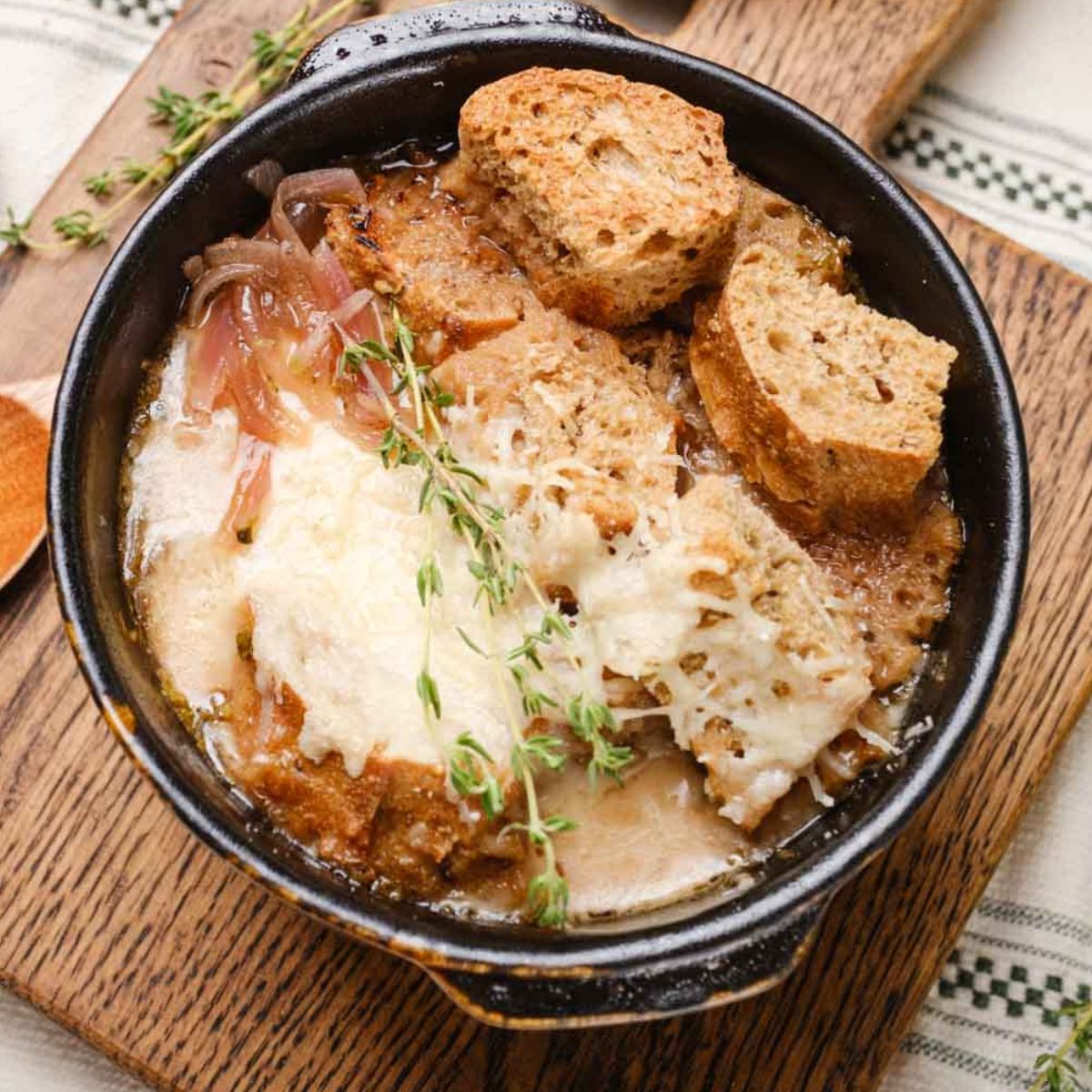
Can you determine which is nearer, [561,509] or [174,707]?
[561,509]

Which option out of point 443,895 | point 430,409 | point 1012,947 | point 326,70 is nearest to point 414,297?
point 430,409

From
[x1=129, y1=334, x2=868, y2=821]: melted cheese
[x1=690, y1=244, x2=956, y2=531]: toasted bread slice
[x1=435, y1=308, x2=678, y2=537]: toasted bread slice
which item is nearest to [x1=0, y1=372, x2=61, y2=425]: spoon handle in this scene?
[x1=129, y1=334, x2=868, y2=821]: melted cheese

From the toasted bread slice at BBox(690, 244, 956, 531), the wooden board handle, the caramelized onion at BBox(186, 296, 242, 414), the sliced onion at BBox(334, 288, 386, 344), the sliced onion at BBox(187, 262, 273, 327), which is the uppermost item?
the wooden board handle

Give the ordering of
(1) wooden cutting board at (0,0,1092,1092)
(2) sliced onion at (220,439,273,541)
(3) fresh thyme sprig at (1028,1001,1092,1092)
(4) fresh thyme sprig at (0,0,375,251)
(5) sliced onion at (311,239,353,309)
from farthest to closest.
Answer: (4) fresh thyme sprig at (0,0,375,251)
(3) fresh thyme sprig at (1028,1001,1092,1092)
(1) wooden cutting board at (0,0,1092,1092)
(5) sliced onion at (311,239,353,309)
(2) sliced onion at (220,439,273,541)

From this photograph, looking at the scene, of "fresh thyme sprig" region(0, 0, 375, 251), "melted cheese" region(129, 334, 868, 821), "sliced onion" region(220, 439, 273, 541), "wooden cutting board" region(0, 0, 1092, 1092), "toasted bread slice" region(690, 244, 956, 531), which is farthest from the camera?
"fresh thyme sprig" region(0, 0, 375, 251)

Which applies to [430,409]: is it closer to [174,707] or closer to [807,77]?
[174,707]

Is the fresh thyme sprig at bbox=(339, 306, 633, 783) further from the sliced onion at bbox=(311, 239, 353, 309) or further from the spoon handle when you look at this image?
the spoon handle

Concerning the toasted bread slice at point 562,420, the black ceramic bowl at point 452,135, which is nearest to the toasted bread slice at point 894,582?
the black ceramic bowl at point 452,135
